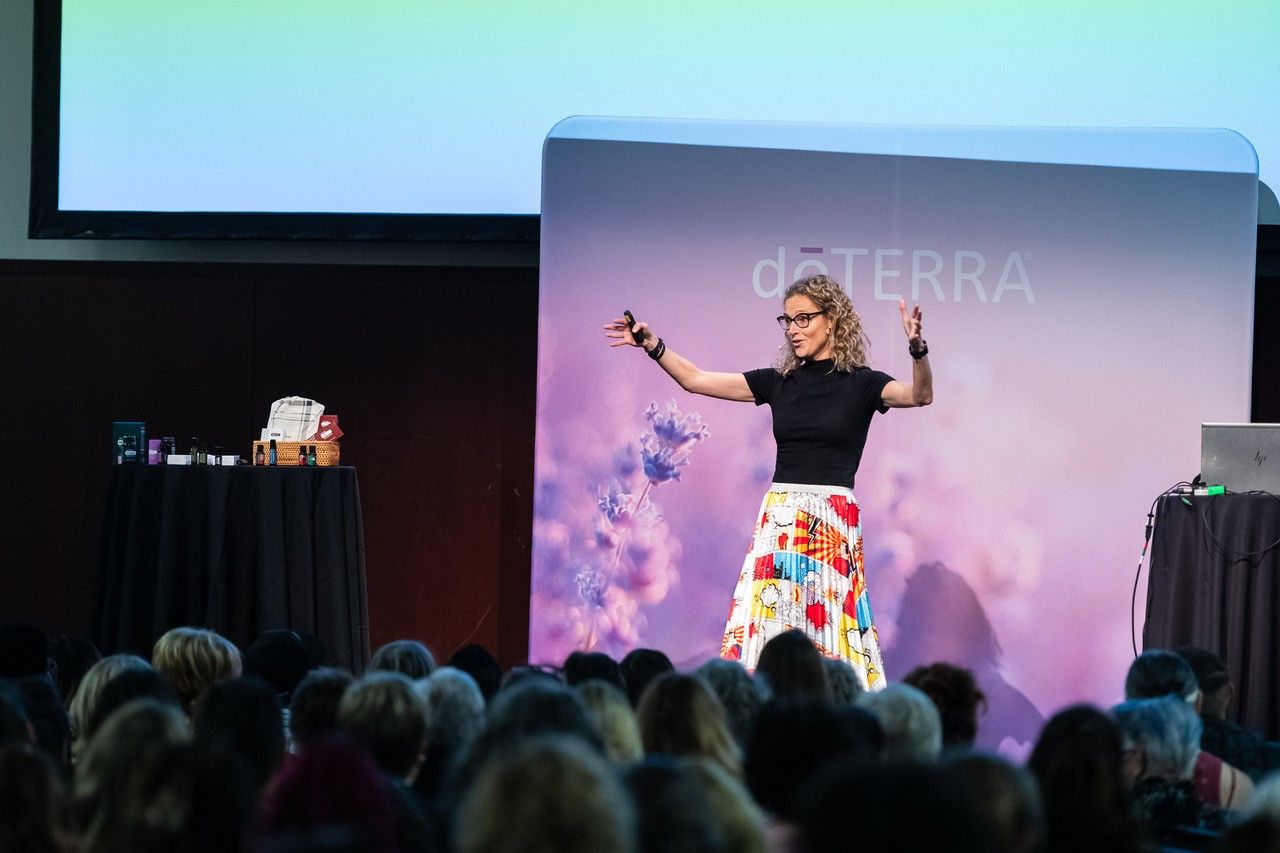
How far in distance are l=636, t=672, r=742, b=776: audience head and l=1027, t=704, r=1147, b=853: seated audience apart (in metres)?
0.46

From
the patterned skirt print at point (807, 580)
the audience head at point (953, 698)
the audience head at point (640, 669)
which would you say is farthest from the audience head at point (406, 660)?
the patterned skirt print at point (807, 580)

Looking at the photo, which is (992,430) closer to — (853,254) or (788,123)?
(853,254)

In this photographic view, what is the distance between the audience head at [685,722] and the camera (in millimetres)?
2398

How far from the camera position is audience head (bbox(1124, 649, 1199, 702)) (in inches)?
127

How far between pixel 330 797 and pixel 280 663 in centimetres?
199

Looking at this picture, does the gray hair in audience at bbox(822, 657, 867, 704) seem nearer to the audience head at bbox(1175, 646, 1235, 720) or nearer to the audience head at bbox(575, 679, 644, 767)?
the audience head at bbox(575, 679, 644, 767)

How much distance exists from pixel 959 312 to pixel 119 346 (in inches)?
130

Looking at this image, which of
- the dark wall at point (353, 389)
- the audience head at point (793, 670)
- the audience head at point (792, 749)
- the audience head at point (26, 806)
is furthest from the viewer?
the dark wall at point (353, 389)

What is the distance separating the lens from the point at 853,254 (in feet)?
17.8

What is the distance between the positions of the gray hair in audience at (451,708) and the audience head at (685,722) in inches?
13.3

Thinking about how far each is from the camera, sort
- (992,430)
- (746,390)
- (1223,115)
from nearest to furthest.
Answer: (746,390) < (992,430) < (1223,115)

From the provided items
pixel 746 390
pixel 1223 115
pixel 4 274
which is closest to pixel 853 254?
pixel 746 390

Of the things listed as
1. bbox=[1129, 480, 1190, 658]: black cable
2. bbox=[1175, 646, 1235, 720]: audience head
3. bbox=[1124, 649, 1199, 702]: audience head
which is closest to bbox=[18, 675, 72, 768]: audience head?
bbox=[1124, 649, 1199, 702]: audience head

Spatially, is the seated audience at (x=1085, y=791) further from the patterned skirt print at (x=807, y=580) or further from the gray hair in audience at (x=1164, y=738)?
the patterned skirt print at (x=807, y=580)
